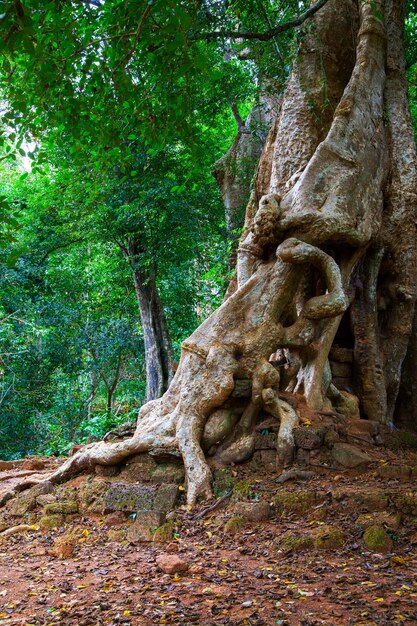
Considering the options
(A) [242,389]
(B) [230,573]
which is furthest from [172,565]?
(A) [242,389]

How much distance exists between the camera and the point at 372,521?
375 centimetres

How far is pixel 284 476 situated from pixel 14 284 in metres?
8.39

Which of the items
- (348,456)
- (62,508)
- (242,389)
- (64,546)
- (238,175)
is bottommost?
(64,546)

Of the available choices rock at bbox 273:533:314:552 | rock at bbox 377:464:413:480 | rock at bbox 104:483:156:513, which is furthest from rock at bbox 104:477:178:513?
rock at bbox 377:464:413:480

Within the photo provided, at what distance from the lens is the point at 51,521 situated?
4938mm

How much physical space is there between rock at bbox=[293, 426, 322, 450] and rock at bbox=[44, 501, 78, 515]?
211 cm

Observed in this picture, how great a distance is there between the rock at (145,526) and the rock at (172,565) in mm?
622

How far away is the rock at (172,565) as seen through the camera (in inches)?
137

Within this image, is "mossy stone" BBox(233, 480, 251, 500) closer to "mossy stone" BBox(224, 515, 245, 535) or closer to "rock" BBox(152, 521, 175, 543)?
"mossy stone" BBox(224, 515, 245, 535)

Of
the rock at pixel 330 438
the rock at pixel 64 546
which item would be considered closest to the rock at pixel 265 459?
the rock at pixel 330 438

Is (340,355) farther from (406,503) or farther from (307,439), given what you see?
(406,503)

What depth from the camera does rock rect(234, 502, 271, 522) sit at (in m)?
4.15

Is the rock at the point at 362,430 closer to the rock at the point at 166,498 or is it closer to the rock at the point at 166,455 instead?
the rock at the point at 166,455

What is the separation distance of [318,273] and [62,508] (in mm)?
3636
